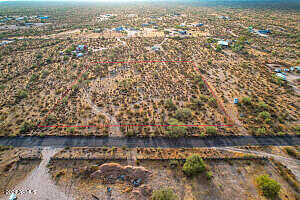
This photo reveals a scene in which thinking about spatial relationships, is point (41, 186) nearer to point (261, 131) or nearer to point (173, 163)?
point (173, 163)

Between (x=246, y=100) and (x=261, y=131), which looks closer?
(x=261, y=131)

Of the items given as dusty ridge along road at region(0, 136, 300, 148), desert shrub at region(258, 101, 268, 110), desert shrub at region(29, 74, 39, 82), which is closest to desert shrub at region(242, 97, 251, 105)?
desert shrub at region(258, 101, 268, 110)

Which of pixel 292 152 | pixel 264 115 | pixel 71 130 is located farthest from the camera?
pixel 264 115

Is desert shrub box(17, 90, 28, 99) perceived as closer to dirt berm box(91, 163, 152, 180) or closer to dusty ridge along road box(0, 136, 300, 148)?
dusty ridge along road box(0, 136, 300, 148)

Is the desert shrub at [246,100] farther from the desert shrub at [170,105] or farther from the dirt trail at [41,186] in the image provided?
the dirt trail at [41,186]

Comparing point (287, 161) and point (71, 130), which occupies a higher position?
point (71, 130)

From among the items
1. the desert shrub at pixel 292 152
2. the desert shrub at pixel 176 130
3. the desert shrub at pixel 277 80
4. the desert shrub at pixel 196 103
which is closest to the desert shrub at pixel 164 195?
the desert shrub at pixel 176 130

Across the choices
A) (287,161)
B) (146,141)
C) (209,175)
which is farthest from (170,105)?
(287,161)
